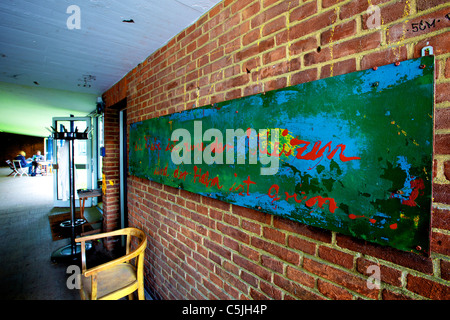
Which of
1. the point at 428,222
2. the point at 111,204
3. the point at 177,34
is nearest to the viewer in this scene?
the point at 428,222

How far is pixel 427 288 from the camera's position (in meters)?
0.68

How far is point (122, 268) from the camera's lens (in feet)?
6.66

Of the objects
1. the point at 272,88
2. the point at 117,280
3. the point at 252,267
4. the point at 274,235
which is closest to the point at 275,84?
the point at 272,88

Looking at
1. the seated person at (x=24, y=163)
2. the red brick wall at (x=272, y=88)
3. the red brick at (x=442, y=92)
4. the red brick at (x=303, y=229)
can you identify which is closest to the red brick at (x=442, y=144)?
the red brick wall at (x=272, y=88)

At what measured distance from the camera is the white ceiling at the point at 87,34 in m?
1.48

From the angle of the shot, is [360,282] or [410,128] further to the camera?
[360,282]

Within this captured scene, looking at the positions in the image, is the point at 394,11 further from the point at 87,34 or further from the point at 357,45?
the point at 87,34

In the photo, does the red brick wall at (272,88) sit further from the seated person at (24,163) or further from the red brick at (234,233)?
the seated person at (24,163)

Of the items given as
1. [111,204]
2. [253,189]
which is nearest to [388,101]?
[253,189]

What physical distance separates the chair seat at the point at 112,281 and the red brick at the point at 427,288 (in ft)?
6.46

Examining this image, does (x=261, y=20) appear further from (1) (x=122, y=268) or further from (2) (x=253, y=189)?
(1) (x=122, y=268)

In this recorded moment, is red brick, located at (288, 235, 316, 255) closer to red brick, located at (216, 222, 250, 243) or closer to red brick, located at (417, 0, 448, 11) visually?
red brick, located at (216, 222, 250, 243)

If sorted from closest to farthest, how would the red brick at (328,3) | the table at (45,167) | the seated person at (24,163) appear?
1. the red brick at (328,3)
2. the seated person at (24,163)
3. the table at (45,167)
